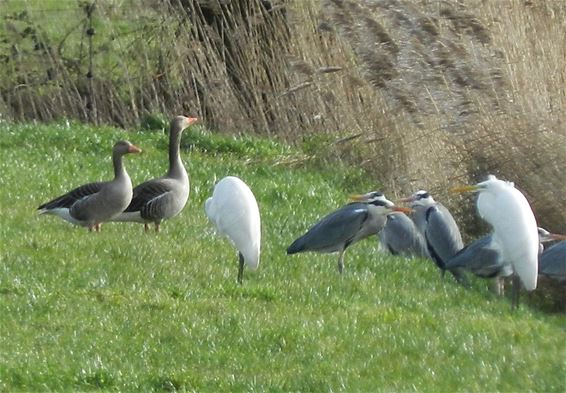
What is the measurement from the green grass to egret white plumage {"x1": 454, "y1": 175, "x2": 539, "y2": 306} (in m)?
0.29

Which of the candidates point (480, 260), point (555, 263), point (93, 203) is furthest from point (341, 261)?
point (93, 203)

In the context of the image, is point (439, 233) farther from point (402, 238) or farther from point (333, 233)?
point (333, 233)

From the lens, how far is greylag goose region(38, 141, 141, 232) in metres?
10.7

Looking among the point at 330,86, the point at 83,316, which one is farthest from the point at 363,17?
the point at 83,316

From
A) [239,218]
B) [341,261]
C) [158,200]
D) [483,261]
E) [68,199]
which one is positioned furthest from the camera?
[158,200]

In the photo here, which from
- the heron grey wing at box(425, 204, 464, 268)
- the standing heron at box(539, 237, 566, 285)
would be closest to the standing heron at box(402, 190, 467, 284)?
the heron grey wing at box(425, 204, 464, 268)

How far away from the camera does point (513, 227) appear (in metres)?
9.32

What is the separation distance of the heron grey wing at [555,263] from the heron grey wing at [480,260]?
0.33m

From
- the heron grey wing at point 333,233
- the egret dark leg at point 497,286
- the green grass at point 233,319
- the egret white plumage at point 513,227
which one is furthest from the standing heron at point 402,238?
the egret white plumage at point 513,227

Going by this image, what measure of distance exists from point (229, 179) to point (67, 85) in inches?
292

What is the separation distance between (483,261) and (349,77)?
11.1ft

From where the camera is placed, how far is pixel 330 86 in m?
13.9

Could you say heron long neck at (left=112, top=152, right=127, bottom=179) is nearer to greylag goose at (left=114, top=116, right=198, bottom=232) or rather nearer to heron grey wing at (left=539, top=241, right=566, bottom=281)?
greylag goose at (left=114, top=116, right=198, bottom=232)

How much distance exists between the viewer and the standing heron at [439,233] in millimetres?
10344
